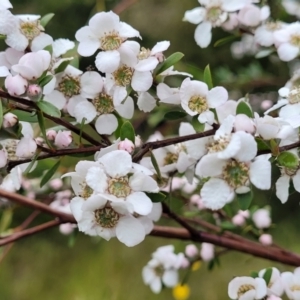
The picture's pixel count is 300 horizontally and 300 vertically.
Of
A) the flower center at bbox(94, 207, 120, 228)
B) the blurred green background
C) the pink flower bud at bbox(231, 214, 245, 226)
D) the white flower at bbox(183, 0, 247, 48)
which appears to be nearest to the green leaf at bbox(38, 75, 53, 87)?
the flower center at bbox(94, 207, 120, 228)

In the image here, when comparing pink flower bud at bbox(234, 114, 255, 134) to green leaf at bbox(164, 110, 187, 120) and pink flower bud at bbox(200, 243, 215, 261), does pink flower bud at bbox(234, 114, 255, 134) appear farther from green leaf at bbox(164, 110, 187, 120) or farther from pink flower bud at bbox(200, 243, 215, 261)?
pink flower bud at bbox(200, 243, 215, 261)

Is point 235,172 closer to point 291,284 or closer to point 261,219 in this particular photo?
point 291,284

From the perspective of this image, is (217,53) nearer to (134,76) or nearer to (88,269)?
(88,269)

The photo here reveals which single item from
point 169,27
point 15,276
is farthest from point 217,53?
point 15,276

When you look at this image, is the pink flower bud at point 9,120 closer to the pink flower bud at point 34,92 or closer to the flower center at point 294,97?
the pink flower bud at point 34,92

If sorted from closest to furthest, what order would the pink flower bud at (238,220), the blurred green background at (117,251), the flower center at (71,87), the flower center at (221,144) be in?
the flower center at (221,144) → the flower center at (71,87) → the pink flower bud at (238,220) → the blurred green background at (117,251)

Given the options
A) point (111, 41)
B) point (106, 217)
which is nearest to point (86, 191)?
point (106, 217)

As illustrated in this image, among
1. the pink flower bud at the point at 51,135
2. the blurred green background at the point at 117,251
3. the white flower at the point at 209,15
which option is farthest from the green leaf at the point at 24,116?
the blurred green background at the point at 117,251
